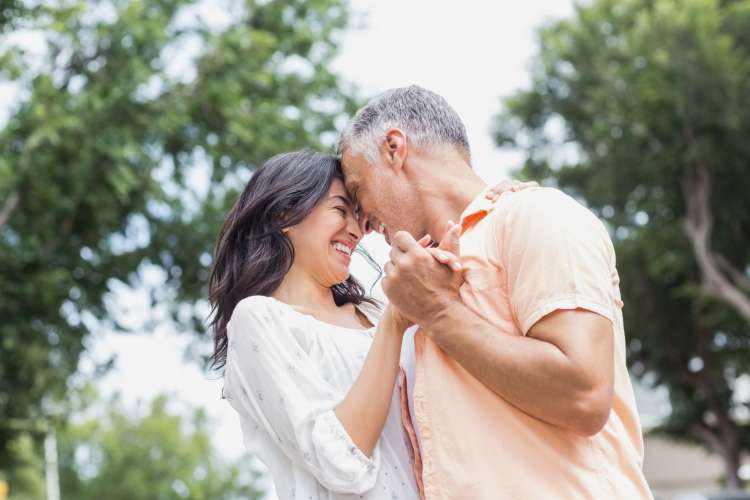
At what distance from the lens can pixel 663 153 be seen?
18.8 meters

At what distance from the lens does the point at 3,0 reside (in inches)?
297

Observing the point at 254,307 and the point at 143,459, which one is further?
the point at 143,459

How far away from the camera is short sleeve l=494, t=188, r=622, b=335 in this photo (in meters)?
2.51

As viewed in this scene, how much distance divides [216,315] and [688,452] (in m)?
45.6

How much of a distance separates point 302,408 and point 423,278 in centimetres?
50

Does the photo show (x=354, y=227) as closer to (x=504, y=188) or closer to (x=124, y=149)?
(x=504, y=188)

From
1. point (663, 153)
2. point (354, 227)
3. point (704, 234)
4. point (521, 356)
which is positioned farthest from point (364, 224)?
point (704, 234)

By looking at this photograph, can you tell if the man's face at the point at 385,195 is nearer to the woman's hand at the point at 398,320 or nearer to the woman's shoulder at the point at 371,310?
the woman's hand at the point at 398,320

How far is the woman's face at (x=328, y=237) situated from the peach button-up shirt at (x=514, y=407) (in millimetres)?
750

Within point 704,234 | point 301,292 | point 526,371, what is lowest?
point 704,234

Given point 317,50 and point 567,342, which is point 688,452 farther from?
point 567,342

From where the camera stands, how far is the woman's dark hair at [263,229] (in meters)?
3.45

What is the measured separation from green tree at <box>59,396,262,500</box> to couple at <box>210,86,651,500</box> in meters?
37.8

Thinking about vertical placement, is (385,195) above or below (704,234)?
above
